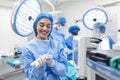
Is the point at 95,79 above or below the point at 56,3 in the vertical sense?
below

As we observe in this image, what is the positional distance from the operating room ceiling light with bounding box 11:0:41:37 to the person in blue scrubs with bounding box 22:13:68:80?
0.29m

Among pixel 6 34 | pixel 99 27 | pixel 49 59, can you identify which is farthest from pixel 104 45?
pixel 6 34

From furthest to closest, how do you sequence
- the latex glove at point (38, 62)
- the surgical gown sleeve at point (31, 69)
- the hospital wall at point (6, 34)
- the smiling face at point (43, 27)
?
the hospital wall at point (6, 34) < the smiling face at point (43, 27) < the surgical gown sleeve at point (31, 69) < the latex glove at point (38, 62)

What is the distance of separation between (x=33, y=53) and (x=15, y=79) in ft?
5.49

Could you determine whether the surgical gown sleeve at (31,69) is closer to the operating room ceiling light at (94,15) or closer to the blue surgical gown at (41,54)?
the blue surgical gown at (41,54)

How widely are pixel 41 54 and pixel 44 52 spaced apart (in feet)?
0.13

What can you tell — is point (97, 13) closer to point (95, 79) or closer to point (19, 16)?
point (19, 16)

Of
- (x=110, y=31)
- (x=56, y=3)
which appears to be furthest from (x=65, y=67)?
(x=56, y=3)

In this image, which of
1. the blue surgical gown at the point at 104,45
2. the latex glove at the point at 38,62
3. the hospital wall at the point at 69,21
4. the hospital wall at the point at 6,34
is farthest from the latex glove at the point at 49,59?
the hospital wall at the point at 6,34

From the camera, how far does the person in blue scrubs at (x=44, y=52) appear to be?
1449 millimetres

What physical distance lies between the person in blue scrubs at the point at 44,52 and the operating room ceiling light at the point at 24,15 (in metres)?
0.29

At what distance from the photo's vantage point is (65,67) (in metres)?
1.50

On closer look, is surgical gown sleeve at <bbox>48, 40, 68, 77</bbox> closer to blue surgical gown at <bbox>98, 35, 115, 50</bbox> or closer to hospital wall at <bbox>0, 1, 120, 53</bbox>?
blue surgical gown at <bbox>98, 35, 115, 50</bbox>

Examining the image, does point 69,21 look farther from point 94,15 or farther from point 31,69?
point 31,69
